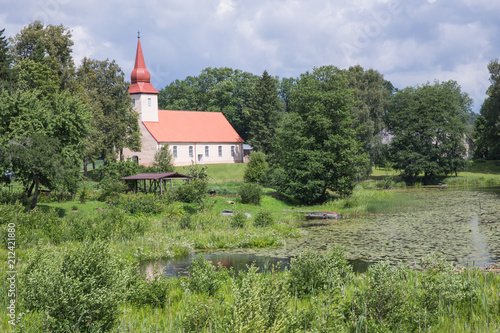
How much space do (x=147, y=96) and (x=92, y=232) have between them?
46.4 m

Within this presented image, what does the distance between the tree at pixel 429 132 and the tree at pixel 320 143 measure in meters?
18.5

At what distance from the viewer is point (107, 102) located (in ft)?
169

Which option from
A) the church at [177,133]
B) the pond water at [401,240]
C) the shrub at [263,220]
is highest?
the church at [177,133]

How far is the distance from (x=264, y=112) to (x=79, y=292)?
63.5m

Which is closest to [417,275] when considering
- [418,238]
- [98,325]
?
[98,325]

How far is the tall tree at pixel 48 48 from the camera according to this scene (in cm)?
4138

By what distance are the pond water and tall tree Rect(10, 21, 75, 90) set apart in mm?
32604

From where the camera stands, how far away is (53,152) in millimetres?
22984

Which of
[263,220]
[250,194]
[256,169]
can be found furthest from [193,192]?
[256,169]

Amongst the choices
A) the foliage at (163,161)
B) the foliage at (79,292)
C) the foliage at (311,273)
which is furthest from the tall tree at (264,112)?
the foliage at (79,292)

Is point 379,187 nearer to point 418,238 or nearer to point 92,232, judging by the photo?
point 418,238

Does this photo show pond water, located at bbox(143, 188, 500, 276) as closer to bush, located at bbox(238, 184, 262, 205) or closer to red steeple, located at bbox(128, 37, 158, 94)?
bush, located at bbox(238, 184, 262, 205)

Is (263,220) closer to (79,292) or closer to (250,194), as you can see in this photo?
(250,194)

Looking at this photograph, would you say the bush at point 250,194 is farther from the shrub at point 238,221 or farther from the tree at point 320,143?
the shrub at point 238,221
